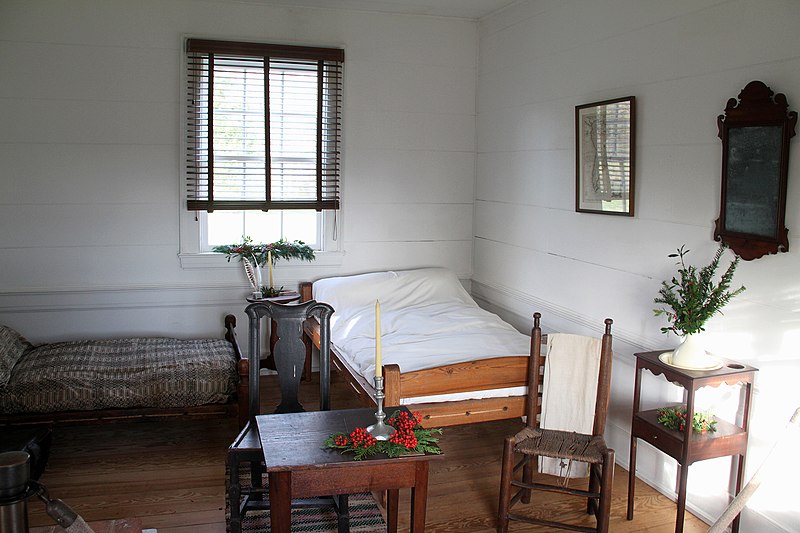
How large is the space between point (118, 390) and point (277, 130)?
90.6 inches

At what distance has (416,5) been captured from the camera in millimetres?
5539

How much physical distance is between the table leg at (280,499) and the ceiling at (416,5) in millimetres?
3860

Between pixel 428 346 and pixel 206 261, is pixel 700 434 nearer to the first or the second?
pixel 428 346

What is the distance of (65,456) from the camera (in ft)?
14.0

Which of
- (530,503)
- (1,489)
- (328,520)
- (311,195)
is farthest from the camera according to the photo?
(311,195)

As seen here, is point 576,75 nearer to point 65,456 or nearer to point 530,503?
point 530,503

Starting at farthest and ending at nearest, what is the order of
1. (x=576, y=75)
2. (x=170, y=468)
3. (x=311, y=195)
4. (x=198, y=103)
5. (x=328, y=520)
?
(x=311, y=195), (x=198, y=103), (x=576, y=75), (x=170, y=468), (x=328, y=520)

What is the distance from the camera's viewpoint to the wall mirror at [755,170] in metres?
3.12

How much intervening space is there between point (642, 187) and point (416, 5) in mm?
2441

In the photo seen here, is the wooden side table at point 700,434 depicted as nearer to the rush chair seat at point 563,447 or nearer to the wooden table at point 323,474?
the rush chair seat at point 563,447

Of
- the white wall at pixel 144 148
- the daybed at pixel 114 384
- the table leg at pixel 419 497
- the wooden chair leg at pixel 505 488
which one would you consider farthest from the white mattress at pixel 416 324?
the table leg at pixel 419 497

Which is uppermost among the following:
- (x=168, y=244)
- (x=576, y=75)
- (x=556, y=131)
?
(x=576, y=75)

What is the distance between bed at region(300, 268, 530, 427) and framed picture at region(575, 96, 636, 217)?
985 millimetres

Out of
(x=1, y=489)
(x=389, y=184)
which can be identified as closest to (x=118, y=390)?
(x=389, y=184)
